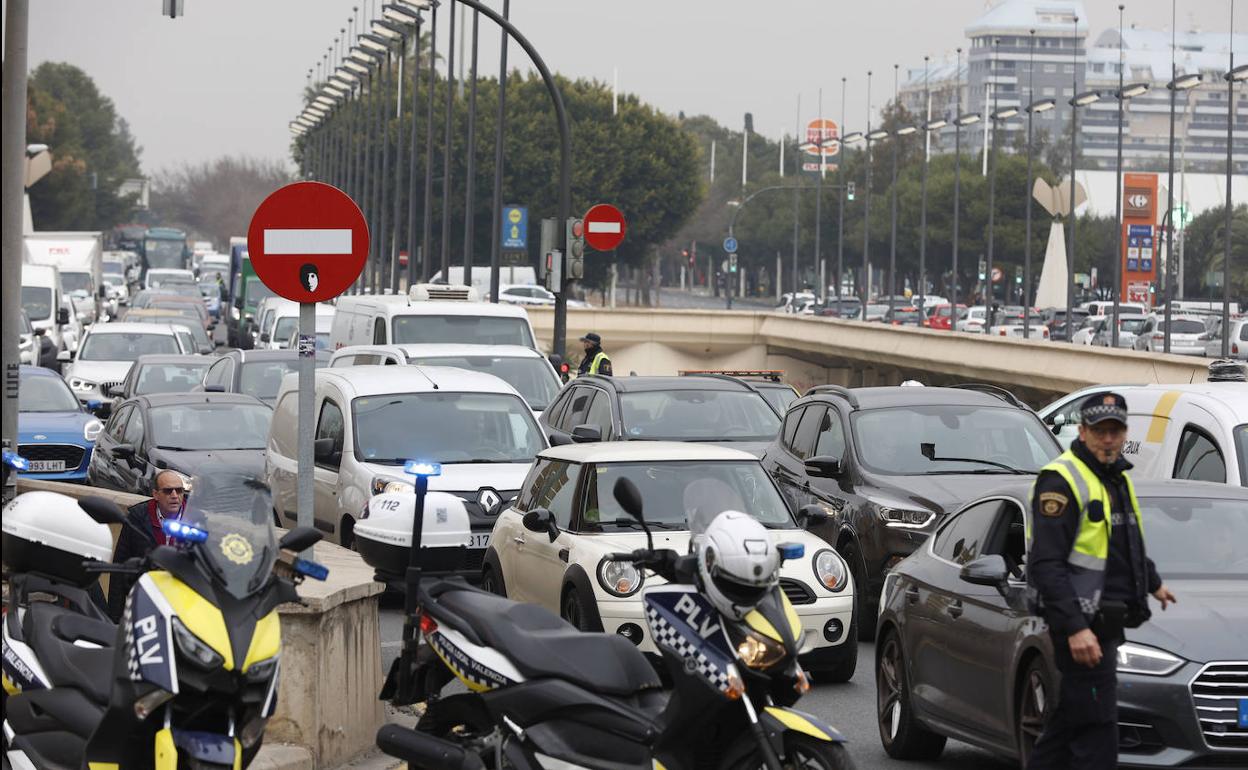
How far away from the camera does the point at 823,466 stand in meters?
13.2

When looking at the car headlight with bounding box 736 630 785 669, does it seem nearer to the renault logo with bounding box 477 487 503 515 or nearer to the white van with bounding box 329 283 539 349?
the renault logo with bounding box 477 487 503 515

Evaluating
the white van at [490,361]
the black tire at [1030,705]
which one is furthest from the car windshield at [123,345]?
the black tire at [1030,705]

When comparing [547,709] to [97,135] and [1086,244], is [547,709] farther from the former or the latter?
[97,135]

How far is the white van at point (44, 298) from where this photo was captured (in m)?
45.7

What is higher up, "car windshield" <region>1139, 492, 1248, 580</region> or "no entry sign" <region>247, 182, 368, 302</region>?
"no entry sign" <region>247, 182, 368, 302</region>

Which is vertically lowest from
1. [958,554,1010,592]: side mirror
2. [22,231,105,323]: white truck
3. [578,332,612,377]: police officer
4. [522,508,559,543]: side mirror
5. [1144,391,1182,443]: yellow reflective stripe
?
[522,508,559,543]: side mirror

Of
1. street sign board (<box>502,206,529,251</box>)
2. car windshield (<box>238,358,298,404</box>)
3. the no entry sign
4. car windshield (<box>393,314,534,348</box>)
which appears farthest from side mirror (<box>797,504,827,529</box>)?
street sign board (<box>502,206,529,251</box>)

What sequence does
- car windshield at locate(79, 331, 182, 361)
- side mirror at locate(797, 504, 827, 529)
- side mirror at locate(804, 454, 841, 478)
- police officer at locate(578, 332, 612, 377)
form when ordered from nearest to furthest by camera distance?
side mirror at locate(797, 504, 827, 529)
side mirror at locate(804, 454, 841, 478)
police officer at locate(578, 332, 612, 377)
car windshield at locate(79, 331, 182, 361)

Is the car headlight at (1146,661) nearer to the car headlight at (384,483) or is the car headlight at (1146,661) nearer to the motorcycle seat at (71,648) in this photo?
the motorcycle seat at (71,648)

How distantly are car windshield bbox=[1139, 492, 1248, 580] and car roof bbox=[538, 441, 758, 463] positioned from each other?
11.7ft

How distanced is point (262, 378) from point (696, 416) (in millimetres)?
8316

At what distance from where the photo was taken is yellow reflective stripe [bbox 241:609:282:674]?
5.35 meters

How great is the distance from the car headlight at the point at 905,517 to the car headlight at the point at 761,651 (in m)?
6.69

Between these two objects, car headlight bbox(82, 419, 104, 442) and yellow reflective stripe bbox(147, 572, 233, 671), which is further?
car headlight bbox(82, 419, 104, 442)
